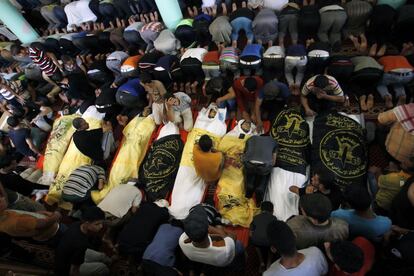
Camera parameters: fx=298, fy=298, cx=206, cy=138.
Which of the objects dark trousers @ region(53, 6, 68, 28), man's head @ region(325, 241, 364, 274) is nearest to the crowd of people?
man's head @ region(325, 241, 364, 274)

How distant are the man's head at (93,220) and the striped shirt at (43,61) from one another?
297 cm

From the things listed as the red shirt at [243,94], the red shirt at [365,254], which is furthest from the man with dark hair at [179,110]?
the red shirt at [365,254]

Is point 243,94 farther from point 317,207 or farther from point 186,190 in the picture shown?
point 317,207

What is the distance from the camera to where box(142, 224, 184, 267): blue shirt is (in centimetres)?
227

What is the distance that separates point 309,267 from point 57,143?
11.2 ft

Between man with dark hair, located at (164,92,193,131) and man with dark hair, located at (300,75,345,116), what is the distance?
1299 mm

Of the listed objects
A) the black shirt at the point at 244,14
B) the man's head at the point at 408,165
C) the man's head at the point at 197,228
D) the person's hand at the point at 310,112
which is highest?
the black shirt at the point at 244,14

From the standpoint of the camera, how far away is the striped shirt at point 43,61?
4.49 m

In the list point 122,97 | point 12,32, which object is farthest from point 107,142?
point 12,32

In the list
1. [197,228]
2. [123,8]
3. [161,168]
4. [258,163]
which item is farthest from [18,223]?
[123,8]

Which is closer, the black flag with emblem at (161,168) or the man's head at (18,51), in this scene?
the black flag with emblem at (161,168)

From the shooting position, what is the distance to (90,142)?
338 centimetres

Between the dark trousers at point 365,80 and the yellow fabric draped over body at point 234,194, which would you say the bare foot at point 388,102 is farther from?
the yellow fabric draped over body at point 234,194

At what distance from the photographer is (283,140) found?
2.96 meters
